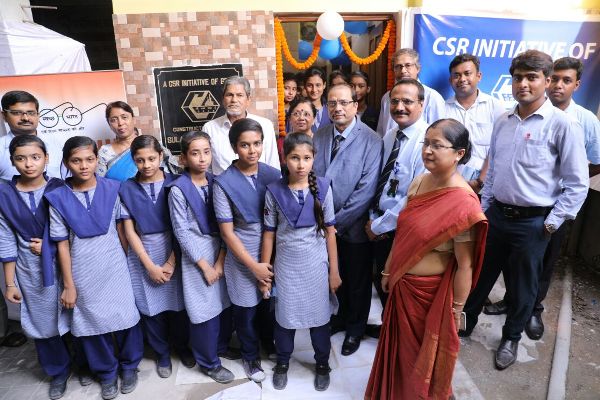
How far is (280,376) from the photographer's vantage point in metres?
2.40

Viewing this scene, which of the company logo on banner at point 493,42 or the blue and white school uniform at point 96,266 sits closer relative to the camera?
the blue and white school uniform at point 96,266

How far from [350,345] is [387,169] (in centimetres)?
120

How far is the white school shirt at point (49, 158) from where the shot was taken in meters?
2.68

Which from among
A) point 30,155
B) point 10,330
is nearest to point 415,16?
point 30,155

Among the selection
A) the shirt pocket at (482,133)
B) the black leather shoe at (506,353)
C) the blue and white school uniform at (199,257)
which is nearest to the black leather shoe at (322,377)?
the blue and white school uniform at (199,257)

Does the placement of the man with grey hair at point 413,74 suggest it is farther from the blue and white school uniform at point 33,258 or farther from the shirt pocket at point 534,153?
the blue and white school uniform at point 33,258

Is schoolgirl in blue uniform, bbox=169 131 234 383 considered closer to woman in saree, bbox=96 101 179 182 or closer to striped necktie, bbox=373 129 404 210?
woman in saree, bbox=96 101 179 182

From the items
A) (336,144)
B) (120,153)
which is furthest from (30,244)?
(336,144)

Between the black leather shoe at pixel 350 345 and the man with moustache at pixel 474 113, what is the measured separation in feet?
4.83

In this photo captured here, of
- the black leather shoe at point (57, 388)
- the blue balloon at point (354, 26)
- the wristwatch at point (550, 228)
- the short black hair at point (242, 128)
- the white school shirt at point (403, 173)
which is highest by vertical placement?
the blue balloon at point (354, 26)

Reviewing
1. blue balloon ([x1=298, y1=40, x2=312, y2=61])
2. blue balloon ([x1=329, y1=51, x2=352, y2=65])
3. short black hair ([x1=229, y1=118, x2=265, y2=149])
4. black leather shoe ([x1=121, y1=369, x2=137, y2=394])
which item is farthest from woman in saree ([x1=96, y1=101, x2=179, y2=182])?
blue balloon ([x1=329, y1=51, x2=352, y2=65])

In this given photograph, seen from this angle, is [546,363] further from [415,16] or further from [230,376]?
[415,16]

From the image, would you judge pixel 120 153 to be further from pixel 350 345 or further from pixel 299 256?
pixel 350 345

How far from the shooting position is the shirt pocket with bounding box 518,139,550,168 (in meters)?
2.33
